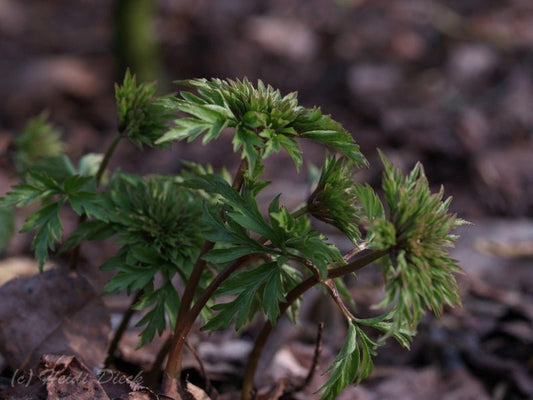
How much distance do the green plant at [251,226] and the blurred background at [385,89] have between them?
3.12 feet

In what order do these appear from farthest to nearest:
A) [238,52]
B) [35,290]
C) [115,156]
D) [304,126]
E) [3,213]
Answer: [238,52]
[115,156]
[3,213]
[35,290]
[304,126]

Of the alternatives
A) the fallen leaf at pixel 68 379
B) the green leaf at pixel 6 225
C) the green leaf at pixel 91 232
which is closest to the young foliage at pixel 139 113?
the green leaf at pixel 91 232

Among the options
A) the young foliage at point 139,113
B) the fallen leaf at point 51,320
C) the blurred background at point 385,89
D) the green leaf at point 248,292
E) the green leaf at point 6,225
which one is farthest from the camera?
the blurred background at point 385,89

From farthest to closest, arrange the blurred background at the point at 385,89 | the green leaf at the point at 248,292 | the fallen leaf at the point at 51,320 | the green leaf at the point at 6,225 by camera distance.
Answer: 1. the blurred background at the point at 385,89
2. the green leaf at the point at 6,225
3. the fallen leaf at the point at 51,320
4. the green leaf at the point at 248,292

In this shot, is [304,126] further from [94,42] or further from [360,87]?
[94,42]

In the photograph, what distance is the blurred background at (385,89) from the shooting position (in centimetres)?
292

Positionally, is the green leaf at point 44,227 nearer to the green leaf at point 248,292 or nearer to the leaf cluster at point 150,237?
the leaf cluster at point 150,237

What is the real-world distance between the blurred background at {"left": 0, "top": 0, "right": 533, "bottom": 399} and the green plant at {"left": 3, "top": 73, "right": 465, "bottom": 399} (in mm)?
951

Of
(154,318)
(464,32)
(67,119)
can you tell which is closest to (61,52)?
(67,119)

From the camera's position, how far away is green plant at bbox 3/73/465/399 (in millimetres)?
1463

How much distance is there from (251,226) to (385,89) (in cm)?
436

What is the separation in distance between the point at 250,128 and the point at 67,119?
467 cm

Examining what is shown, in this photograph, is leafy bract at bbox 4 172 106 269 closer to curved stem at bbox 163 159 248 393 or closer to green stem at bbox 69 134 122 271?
green stem at bbox 69 134 122 271

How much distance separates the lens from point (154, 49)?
18.9 ft
